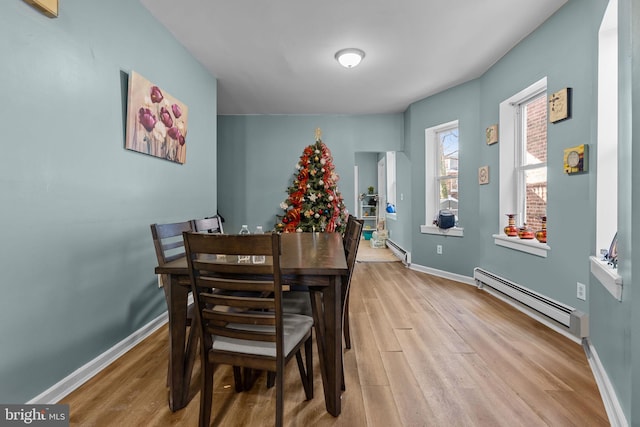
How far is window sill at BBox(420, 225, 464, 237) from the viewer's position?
13.0 feet

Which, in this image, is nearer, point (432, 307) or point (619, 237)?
point (619, 237)

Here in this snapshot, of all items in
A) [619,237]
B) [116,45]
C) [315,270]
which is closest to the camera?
[315,270]

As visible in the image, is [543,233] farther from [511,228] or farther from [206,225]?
[206,225]

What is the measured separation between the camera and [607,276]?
1599 millimetres

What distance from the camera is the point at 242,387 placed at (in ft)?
5.39

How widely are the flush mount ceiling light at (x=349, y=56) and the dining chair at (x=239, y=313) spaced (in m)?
2.58

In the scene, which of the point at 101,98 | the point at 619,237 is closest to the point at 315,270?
the point at 619,237

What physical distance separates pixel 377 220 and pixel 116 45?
6.76m

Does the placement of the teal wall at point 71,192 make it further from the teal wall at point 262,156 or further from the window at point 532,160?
the window at point 532,160

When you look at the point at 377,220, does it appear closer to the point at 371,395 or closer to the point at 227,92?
the point at 227,92

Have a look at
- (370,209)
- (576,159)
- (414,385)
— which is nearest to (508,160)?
(576,159)

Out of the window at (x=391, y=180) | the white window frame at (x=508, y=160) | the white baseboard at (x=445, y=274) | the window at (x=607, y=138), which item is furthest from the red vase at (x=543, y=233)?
the window at (x=391, y=180)

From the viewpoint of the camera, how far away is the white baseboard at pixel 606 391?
1.36m

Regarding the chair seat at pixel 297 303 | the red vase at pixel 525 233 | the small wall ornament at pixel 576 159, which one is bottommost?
the chair seat at pixel 297 303
